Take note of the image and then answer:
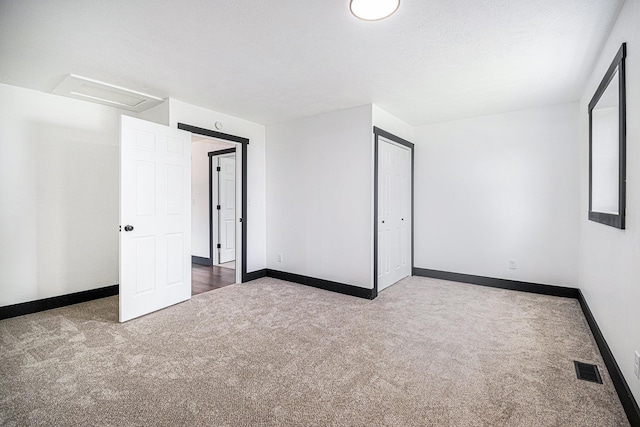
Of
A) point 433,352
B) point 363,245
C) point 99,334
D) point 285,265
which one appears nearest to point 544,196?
point 363,245

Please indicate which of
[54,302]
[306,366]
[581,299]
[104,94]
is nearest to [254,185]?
[104,94]

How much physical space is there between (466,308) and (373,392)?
192cm

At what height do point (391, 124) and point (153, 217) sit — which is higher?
point (391, 124)

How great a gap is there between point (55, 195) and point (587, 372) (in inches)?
202

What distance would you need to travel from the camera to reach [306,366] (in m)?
2.17

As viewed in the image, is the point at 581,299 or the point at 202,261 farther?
the point at 202,261

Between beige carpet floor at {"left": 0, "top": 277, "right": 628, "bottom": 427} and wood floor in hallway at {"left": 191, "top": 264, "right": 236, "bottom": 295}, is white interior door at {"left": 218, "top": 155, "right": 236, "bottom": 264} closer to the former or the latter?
wood floor in hallway at {"left": 191, "top": 264, "right": 236, "bottom": 295}

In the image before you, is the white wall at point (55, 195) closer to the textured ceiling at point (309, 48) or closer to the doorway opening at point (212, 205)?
the textured ceiling at point (309, 48)

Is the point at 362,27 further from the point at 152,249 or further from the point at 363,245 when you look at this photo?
the point at 152,249

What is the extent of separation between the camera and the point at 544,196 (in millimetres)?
3777

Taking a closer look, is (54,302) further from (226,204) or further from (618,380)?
(618,380)

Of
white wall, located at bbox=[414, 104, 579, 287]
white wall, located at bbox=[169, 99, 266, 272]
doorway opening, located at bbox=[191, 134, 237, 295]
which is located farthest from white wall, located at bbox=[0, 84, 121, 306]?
white wall, located at bbox=[414, 104, 579, 287]

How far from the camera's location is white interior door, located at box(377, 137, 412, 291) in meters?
3.94

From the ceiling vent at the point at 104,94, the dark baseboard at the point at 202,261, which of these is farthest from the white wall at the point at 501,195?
the ceiling vent at the point at 104,94
